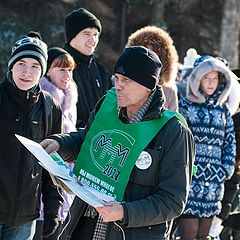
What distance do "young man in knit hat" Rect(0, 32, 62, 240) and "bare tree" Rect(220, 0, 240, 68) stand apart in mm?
13780

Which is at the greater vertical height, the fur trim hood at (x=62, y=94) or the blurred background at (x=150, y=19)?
the blurred background at (x=150, y=19)

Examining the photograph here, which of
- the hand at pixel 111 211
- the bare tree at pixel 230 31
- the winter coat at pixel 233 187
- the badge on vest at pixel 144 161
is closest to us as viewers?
the hand at pixel 111 211

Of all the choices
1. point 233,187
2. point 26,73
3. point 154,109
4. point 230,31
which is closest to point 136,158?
point 154,109

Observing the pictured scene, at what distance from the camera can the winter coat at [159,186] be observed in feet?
10.4

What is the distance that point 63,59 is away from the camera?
213 inches

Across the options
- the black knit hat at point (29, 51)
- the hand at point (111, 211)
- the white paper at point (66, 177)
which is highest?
the black knit hat at point (29, 51)

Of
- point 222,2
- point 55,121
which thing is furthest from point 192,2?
point 55,121

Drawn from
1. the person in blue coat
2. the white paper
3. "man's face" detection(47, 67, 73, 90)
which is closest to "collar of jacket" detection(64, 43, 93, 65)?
"man's face" detection(47, 67, 73, 90)

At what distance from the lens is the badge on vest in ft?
10.7

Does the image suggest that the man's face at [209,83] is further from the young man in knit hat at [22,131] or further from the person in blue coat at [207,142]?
the young man in knit hat at [22,131]

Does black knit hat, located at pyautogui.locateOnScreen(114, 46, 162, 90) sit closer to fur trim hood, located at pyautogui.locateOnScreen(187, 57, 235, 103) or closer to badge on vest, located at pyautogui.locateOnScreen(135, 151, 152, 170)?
badge on vest, located at pyautogui.locateOnScreen(135, 151, 152, 170)

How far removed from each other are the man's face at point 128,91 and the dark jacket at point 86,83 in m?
2.44

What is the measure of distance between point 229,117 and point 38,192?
249 centimetres

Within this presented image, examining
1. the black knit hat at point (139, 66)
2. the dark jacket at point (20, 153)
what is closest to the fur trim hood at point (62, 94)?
the dark jacket at point (20, 153)
